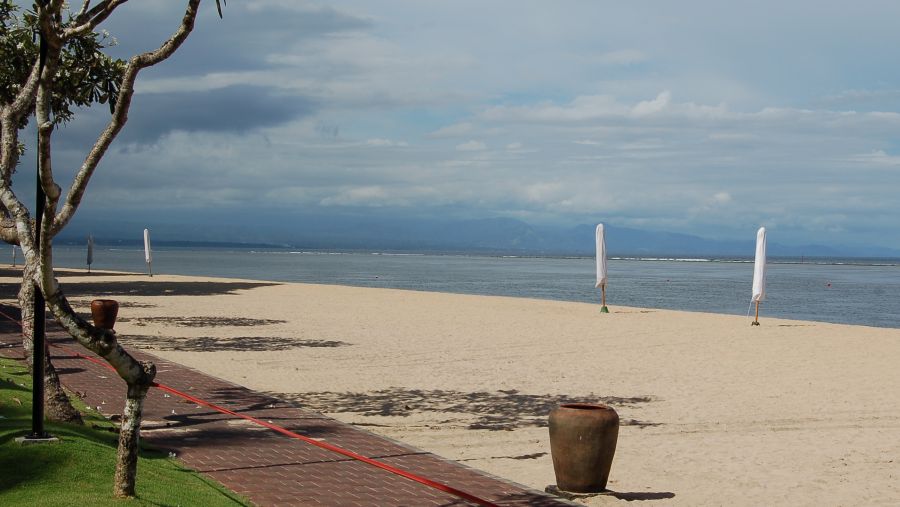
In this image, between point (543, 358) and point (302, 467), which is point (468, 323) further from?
point (302, 467)

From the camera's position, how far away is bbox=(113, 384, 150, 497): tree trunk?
20.9 ft

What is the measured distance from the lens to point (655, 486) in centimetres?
870

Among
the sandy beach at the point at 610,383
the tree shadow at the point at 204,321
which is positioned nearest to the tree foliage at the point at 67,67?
the sandy beach at the point at 610,383

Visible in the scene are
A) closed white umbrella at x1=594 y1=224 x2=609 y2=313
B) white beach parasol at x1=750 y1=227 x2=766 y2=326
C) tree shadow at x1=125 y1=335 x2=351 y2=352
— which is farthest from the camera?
closed white umbrella at x1=594 y1=224 x2=609 y2=313

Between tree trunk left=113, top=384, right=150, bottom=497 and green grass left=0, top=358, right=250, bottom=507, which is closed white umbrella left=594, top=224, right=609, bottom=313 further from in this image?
tree trunk left=113, top=384, right=150, bottom=497

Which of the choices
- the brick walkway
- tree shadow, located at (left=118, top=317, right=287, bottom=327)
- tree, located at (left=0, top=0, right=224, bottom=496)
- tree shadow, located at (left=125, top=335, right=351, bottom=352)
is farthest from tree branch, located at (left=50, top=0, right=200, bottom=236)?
tree shadow, located at (left=118, top=317, right=287, bottom=327)

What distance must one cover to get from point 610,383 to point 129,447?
10109 millimetres

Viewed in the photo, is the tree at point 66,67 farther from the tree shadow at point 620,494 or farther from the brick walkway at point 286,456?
the tree shadow at point 620,494

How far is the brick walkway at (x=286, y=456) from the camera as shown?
7621 mm

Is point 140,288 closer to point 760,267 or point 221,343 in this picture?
point 221,343

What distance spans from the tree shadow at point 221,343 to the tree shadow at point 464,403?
5770 millimetres

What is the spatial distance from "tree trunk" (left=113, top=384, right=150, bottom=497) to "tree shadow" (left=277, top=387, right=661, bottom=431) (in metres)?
5.46

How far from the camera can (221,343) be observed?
19.9m

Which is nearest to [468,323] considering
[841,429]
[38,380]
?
[841,429]
